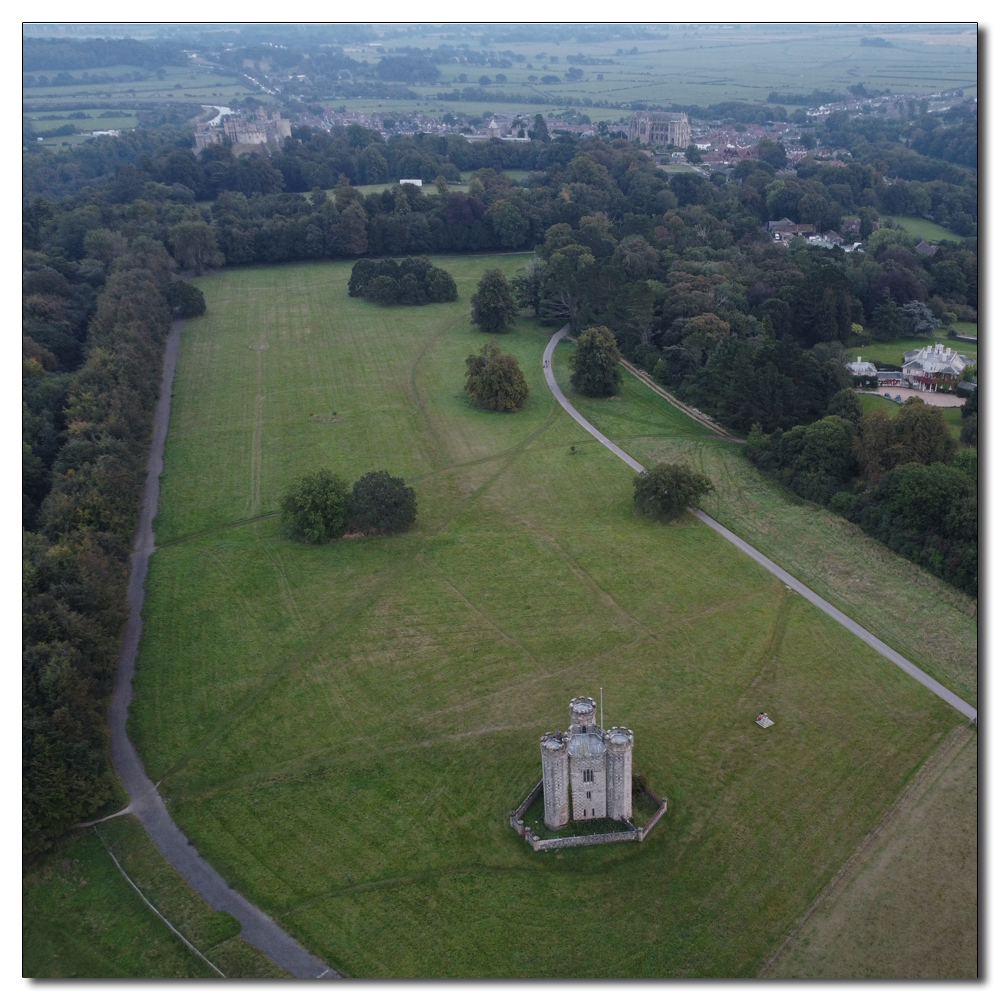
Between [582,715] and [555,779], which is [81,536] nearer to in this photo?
[555,779]

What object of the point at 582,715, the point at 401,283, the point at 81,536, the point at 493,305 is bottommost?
the point at 582,715

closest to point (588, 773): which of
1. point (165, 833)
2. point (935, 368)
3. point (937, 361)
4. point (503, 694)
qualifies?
point (503, 694)

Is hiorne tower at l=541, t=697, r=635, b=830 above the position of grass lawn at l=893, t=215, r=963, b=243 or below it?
below

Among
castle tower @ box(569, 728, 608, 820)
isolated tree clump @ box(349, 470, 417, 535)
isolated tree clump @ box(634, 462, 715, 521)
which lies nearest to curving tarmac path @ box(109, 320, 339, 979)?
castle tower @ box(569, 728, 608, 820)

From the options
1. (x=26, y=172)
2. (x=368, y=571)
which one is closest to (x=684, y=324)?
(x=368, y=571)

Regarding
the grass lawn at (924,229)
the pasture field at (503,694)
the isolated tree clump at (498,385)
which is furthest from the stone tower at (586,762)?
the grass lawn at (924,229)

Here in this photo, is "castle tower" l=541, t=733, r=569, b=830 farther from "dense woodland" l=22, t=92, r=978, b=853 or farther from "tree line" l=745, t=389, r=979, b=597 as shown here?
"tree line" l=745, t=389, r=979, b=597
